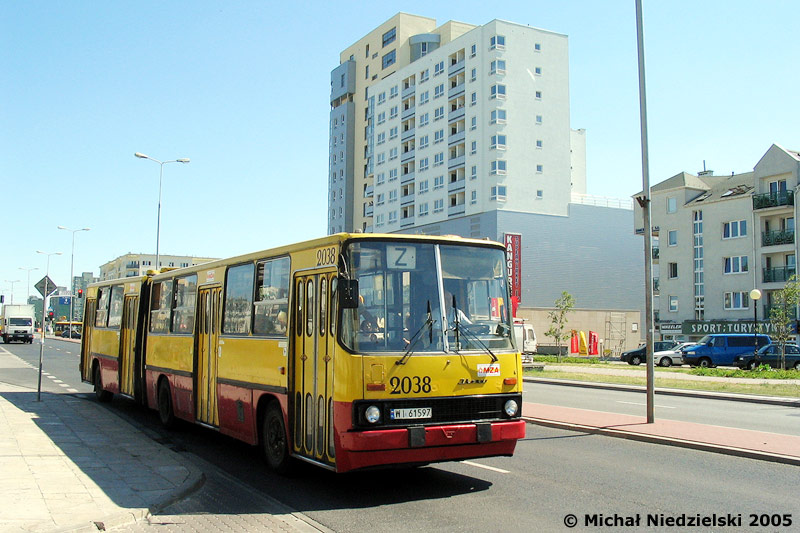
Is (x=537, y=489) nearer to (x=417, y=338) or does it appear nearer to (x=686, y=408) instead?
(x=417, y=338)

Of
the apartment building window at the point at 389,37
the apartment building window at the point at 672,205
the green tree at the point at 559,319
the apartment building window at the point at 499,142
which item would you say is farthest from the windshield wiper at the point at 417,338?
the apartment building window at the point at 389,37

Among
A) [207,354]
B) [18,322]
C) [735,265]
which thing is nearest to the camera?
[207,354]

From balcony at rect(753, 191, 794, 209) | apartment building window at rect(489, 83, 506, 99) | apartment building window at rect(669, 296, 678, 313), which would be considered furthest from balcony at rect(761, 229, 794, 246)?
apartment building window at rect(489, 83, 506, 99)

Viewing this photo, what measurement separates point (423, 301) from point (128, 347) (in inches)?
431

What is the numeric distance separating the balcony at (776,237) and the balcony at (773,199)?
6.78 ft

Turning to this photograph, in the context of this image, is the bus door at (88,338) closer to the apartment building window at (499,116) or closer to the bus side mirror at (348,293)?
the bus side mirror at (348,293)

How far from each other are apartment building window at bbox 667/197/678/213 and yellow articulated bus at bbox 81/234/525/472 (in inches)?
2447

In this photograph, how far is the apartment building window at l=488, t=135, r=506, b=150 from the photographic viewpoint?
6850cm

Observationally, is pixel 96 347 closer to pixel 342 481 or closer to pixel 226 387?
pixel 226 387

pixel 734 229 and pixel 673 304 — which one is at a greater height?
pixel 734 229

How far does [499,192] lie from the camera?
224 ft

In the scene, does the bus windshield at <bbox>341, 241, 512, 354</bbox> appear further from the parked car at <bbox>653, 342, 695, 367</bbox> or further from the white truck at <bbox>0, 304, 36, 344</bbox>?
the white truck at <bbox>0, 304, 36, 344</bbox>

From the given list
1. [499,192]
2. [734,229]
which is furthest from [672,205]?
[499,192]

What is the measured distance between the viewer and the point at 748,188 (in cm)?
6191
